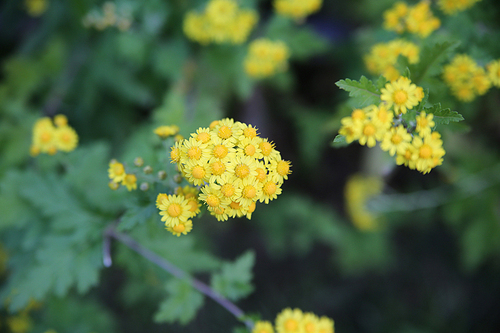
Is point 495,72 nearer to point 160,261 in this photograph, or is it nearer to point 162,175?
point 162,175

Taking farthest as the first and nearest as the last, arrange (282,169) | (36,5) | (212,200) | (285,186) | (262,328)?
1. (285,186)
2. (36,5)
3. (262,328)
4. (282,169)
5. (212,200)

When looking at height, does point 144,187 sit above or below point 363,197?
below

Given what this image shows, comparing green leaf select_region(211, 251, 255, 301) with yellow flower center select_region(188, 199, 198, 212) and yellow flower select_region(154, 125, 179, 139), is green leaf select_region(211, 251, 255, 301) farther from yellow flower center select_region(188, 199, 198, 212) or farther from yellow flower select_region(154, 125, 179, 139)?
yellow flower select_region(154, 125, 179, 139)

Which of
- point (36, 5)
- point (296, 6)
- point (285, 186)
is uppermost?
point (36, 5)

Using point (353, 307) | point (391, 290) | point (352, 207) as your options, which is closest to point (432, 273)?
point (391, 290)

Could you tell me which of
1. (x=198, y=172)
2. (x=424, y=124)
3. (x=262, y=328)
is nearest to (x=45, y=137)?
(x=198, y=172)

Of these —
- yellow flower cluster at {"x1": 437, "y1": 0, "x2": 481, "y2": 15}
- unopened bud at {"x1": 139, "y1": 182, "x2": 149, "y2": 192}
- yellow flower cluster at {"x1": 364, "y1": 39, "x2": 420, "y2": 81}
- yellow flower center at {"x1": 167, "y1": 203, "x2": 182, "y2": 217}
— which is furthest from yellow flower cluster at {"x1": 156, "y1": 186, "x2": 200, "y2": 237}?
yellow flower cluster at {"x1": 437, "y1": 0, "x2": 481, "y2": 15}

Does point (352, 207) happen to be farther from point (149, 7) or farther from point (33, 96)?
point (33, 96)

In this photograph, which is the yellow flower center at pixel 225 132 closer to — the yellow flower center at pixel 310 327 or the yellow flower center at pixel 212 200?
the yellow flower center at pixel 212 200
